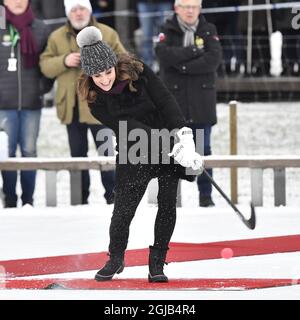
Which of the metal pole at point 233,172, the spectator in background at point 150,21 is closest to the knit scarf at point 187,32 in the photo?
the metal pole at point 233,172

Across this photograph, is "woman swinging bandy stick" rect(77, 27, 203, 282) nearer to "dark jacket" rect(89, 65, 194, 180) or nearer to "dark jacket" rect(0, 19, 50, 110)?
"dark jacket" rect(89, 65, 194, 180)

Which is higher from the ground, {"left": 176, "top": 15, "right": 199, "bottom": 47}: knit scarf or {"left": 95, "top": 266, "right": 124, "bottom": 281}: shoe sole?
{"left": 176, "top": 15, "right": 199, "bottom": 47}: knit scarf

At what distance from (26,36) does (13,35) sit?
0.09m

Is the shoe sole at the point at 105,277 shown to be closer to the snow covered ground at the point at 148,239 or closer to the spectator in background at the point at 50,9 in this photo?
the snow covered ground at the point at 148,239

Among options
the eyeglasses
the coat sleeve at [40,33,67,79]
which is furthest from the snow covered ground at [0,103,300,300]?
the eyeglasses

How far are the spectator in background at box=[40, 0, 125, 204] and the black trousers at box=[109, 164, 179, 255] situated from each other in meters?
2.43

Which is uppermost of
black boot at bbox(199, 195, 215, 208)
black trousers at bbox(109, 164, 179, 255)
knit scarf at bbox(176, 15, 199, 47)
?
knit scarf at bbox(176, 15, 199, 47)

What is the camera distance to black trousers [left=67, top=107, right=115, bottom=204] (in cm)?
858

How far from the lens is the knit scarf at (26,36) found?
336 inches

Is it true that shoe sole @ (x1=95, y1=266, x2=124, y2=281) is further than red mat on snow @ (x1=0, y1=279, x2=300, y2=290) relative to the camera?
Yes

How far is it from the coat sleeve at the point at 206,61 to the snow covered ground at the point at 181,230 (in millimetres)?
997

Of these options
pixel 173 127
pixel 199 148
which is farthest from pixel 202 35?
pixel 173 127

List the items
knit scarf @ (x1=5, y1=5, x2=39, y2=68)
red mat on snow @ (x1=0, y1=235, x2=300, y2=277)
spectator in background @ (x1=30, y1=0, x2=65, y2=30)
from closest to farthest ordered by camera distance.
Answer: red mat on snow @ (x1=0, y1=235, x2=300, y2=277), knit scarf @ (x1=5, y1=5, x2=39, y2=68), spectator in background @ (x1=30, y1=0, x2=65, y2=30)

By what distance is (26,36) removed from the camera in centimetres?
856
